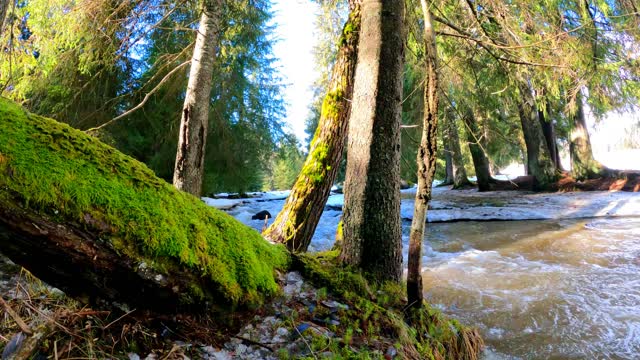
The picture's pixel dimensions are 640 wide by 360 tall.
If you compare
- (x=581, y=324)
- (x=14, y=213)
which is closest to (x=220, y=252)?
(x=14, y=213)

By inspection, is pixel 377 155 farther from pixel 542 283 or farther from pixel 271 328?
pixel 542 283

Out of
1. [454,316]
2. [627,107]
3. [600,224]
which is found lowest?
[454,316]

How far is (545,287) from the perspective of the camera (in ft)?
14.9

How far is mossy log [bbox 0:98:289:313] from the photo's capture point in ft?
4.52

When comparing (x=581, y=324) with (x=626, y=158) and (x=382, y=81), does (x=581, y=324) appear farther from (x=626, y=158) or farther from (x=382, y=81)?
(x=626, y=158)

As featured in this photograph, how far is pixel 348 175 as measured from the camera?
2877mm

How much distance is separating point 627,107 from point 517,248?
9663 mm

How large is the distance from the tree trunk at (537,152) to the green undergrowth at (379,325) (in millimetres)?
13669

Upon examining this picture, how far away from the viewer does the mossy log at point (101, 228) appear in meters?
1.38

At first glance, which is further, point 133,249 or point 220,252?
point 220,252

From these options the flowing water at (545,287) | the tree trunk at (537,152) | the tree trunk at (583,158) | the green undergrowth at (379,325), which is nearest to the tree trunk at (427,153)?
the green undergrowth at (379,325)

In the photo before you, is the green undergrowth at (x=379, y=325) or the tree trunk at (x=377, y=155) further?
the tree trunk at (x=377, y=155)

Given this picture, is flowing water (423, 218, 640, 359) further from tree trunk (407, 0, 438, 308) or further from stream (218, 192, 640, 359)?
tree trunk (407, 0, 438, 308)

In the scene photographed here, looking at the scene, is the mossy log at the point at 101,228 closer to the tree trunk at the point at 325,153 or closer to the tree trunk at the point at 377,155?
the tree trunk at the point at 377,155
